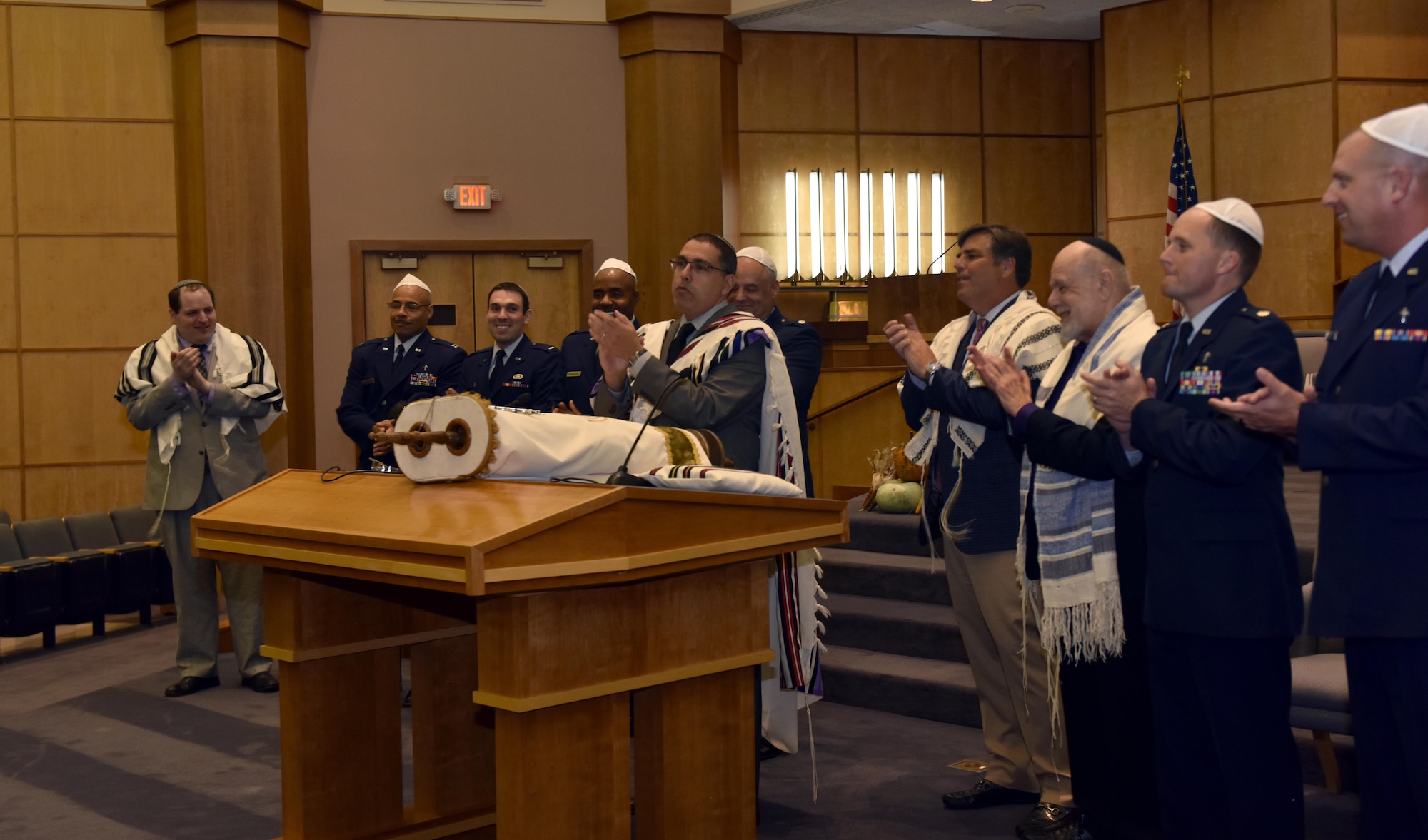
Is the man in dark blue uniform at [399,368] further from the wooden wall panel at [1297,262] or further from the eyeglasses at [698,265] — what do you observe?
the wooden wall panel at [1297,262]

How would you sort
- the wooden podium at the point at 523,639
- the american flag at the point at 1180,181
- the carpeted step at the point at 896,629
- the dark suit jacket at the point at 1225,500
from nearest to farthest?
1. the wooden podium at the point at 523,639
2. the dark suit jacket at the point at 1225,500
3. the carpeted step at the point at 896,629
4. the american flag at the point at 1180,181

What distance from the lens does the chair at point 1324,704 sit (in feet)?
10.4

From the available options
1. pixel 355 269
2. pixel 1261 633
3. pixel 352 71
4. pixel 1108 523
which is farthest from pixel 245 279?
pixel 1261 633

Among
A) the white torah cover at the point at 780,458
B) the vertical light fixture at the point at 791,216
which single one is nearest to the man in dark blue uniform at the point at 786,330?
the white torah cover at the point at 780,458

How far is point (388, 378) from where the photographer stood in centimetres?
500

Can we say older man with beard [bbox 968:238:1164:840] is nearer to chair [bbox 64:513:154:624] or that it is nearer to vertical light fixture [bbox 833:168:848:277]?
chair [bbox 64:513:154:624]

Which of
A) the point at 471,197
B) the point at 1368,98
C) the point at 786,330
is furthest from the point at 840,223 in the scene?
the point at 786,330

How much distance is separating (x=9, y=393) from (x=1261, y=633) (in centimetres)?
725

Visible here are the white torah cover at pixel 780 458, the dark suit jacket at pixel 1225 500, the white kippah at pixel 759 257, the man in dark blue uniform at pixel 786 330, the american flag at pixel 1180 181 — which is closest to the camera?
the dark suit jacket at pixel 1225 500

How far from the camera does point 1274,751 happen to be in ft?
7.55

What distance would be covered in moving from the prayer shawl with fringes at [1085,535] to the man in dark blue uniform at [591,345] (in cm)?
221

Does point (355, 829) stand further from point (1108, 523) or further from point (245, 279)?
point (245, 279)

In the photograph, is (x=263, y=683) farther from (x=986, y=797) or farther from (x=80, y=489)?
(x=80, y=489)

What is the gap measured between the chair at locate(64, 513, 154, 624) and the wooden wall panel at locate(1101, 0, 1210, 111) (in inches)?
278
